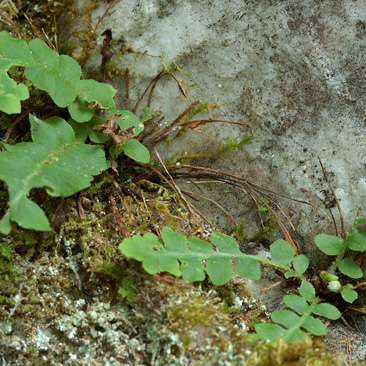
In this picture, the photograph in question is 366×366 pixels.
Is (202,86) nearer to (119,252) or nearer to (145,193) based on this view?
(145,193)

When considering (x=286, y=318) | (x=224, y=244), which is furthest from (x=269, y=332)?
(x=224, y=244)

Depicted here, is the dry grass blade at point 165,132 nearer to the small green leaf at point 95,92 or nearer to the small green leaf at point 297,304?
the small green leaf at point 95,92

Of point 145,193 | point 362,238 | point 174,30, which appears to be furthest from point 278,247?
point 174,30

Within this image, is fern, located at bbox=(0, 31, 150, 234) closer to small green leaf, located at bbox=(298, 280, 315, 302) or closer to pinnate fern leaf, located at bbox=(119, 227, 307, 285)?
pinnate fern leaf, located at bbox=(119, 227, 307, 285)

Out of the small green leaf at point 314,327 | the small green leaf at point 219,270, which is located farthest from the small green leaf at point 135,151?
the small green leaf at point 314,327

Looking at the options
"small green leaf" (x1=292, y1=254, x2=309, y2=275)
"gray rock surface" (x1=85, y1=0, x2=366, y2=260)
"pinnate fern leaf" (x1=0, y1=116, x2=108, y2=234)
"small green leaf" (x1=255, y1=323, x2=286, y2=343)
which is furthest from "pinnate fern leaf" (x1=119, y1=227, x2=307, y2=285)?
"gray rock surface" (x1=85, y1=0, x2=366, y2=260)

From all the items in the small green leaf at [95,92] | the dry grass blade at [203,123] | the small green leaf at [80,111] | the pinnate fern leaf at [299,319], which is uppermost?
the small green leaf at [95,92]
